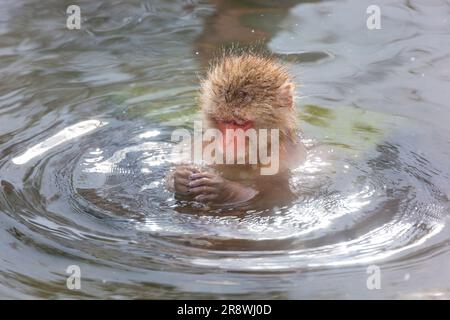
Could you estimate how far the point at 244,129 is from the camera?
483cm

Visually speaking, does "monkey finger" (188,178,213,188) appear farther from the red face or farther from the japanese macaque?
the red face

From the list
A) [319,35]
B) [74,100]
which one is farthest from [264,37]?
[74,100]

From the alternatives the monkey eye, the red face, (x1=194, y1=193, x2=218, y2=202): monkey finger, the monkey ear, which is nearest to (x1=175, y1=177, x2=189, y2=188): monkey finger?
(x1=194, y1=193, x2=218, y2=202): monkey finger

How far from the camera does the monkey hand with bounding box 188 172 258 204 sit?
478cm

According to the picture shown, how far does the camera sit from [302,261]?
159 inches

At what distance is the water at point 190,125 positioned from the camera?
156 inches

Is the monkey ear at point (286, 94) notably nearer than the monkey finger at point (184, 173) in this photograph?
No

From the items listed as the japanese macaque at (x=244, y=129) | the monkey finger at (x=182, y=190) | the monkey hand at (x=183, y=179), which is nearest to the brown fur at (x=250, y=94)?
the japanese macaque at (x=244, y=129)

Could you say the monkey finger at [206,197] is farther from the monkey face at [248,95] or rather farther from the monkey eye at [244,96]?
the monkey eye at [244,96]

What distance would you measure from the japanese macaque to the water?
0.51 feet

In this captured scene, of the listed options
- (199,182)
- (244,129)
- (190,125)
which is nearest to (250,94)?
(244,129)

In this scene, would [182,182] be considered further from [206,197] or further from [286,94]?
[286,94]

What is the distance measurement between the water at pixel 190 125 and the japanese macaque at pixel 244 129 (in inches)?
6.1

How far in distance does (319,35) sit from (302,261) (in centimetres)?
397
